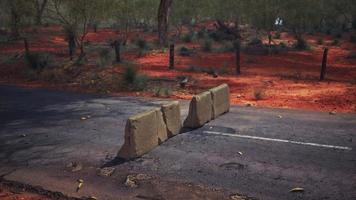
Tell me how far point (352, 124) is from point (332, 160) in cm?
299

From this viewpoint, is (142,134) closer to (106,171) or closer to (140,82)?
(106,171)

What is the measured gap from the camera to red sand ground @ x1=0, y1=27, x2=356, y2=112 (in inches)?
568

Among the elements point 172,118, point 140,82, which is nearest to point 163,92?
point 140,82

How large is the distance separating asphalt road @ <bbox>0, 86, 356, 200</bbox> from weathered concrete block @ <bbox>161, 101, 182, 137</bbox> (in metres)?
0.20

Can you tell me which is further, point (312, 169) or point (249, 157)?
point (249, 157)

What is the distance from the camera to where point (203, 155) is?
26.5 ft

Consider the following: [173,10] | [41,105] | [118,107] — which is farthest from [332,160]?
[173,10]

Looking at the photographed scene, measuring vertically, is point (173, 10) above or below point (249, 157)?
above

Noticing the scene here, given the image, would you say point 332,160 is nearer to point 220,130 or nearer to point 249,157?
point 249,157

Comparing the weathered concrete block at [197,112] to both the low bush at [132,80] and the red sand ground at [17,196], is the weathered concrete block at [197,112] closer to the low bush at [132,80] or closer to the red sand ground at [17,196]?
the red sand ground at [17,196]

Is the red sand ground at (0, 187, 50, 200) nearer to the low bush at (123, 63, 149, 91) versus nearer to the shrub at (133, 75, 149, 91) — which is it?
the shrub at (133, 75, 149, 91)

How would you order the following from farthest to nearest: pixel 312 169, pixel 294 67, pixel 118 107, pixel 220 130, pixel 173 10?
pixel 173 10 < pixel 294 67 < pixel 118 107 < pixel 220 130 < pixel 312 169

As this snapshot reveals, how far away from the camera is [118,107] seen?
1284cm

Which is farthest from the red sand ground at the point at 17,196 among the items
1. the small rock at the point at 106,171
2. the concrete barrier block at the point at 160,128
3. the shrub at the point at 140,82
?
the shrub at the point at 140,82
